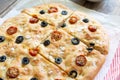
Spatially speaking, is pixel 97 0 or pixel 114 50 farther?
pixel 97 0

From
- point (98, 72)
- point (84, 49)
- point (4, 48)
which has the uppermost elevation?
point (4, 48)

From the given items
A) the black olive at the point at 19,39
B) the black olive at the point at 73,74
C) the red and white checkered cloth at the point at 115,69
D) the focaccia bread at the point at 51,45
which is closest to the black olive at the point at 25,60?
the focaccia bread at the point at 51,45

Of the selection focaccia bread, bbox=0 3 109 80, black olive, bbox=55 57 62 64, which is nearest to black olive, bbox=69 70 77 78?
focaccia bread, bbox=0 3 109 80

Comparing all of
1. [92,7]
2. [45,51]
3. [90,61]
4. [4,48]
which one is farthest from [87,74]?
[92,7]

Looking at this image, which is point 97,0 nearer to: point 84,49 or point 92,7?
point 92,7

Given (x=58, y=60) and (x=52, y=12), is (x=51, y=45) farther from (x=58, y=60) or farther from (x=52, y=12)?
(x=52, y=12)

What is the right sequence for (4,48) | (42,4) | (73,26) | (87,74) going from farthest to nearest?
1. (42,4)
2. (73,26)
3. (4,48)
4. (87,74)

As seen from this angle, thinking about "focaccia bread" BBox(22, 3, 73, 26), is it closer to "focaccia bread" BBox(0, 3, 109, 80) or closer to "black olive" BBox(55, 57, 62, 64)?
"focaccia bread" BBox(0, 3, 109, 80)

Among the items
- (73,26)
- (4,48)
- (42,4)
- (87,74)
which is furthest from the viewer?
(42,4)
